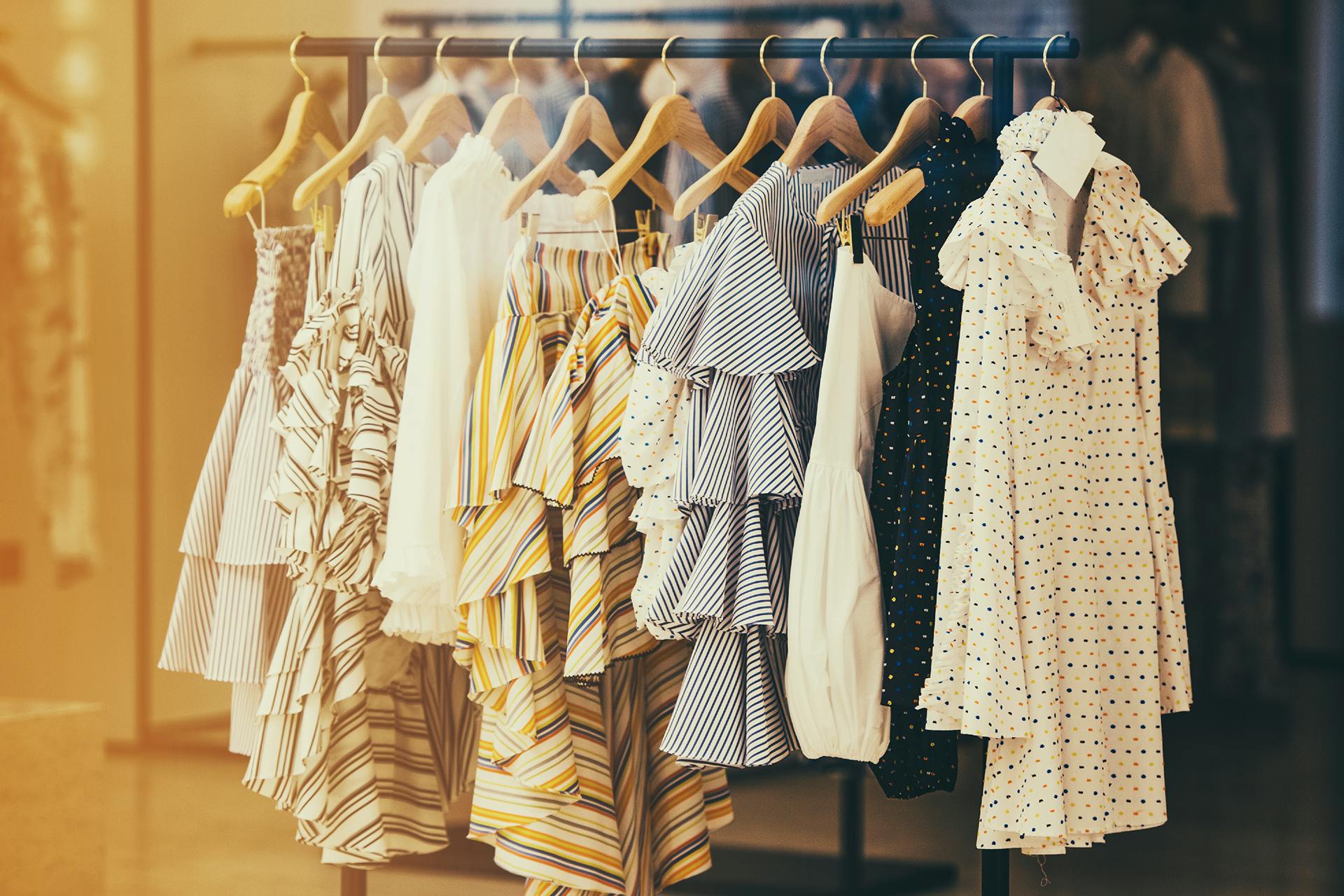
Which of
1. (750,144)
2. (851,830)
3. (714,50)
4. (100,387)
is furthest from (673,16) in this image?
(851,830)

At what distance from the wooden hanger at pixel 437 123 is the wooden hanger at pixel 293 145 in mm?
140

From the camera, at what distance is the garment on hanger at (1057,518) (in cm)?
179

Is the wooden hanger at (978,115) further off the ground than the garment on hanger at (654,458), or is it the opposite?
the wooden hanger at (978,115)

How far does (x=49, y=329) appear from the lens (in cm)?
313

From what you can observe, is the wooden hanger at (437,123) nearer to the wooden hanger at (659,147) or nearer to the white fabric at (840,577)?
the wooden hanger at (659,147)

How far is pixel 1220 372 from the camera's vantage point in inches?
109

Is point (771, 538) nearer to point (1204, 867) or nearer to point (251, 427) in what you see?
point (251, 427)

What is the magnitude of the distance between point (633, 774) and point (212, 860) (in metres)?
1.30

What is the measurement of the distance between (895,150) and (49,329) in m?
1.95

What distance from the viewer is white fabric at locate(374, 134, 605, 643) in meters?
2.08

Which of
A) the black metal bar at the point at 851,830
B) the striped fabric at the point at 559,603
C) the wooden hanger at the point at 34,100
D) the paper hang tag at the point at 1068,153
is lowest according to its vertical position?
the black metal bar at the point at 851,830

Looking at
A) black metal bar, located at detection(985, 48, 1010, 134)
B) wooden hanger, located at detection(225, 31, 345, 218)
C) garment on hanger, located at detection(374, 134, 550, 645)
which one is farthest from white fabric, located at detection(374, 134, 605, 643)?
black metal bar, located at detection(985, 48, 1010, 134)

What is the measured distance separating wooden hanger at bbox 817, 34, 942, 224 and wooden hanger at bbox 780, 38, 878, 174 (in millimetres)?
61

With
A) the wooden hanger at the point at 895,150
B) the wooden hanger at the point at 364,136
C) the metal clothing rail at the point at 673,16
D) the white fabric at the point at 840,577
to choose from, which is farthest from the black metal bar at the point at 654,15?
the white fabric at the point at 840,577
